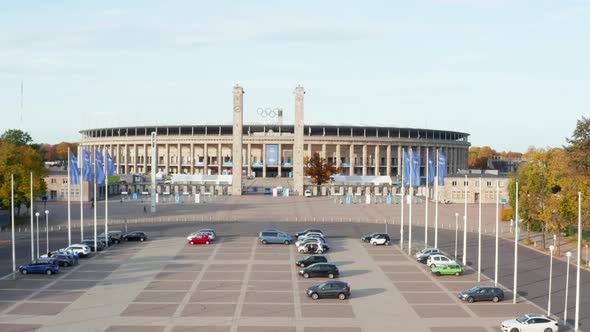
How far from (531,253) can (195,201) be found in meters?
69.8

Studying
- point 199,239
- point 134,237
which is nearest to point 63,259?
point 134,237

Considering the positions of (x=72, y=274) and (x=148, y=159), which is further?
(x=148, y=159)

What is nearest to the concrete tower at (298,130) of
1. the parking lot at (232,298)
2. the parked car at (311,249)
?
the parked car at (311,249)

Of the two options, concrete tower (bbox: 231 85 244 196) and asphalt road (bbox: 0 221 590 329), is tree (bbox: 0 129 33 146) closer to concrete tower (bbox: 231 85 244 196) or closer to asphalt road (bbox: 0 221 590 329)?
concrete tower (bbox: 231 85 244 196)

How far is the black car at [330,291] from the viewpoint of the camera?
40.2 metres

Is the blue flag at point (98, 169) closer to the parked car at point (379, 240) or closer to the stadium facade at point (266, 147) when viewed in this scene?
the parked car at point (379, 240)

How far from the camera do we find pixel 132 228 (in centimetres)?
7794

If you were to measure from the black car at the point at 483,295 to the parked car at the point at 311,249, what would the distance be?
20336 millimetres

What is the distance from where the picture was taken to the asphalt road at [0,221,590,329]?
138 ft

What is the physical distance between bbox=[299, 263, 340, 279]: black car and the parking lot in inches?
20.7

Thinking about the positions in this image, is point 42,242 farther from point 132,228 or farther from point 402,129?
point 402,129

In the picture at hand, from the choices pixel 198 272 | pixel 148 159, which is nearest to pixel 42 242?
pixel 198 272

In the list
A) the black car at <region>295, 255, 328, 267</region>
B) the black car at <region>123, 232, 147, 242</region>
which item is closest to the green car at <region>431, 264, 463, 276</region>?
the black car at <region>295, 255, 328, 267</region>

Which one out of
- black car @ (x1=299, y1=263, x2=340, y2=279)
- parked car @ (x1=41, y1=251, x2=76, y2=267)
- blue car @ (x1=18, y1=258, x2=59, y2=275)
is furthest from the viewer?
parked car @ (x1=41, y1=251, x2=76, y2=267)
